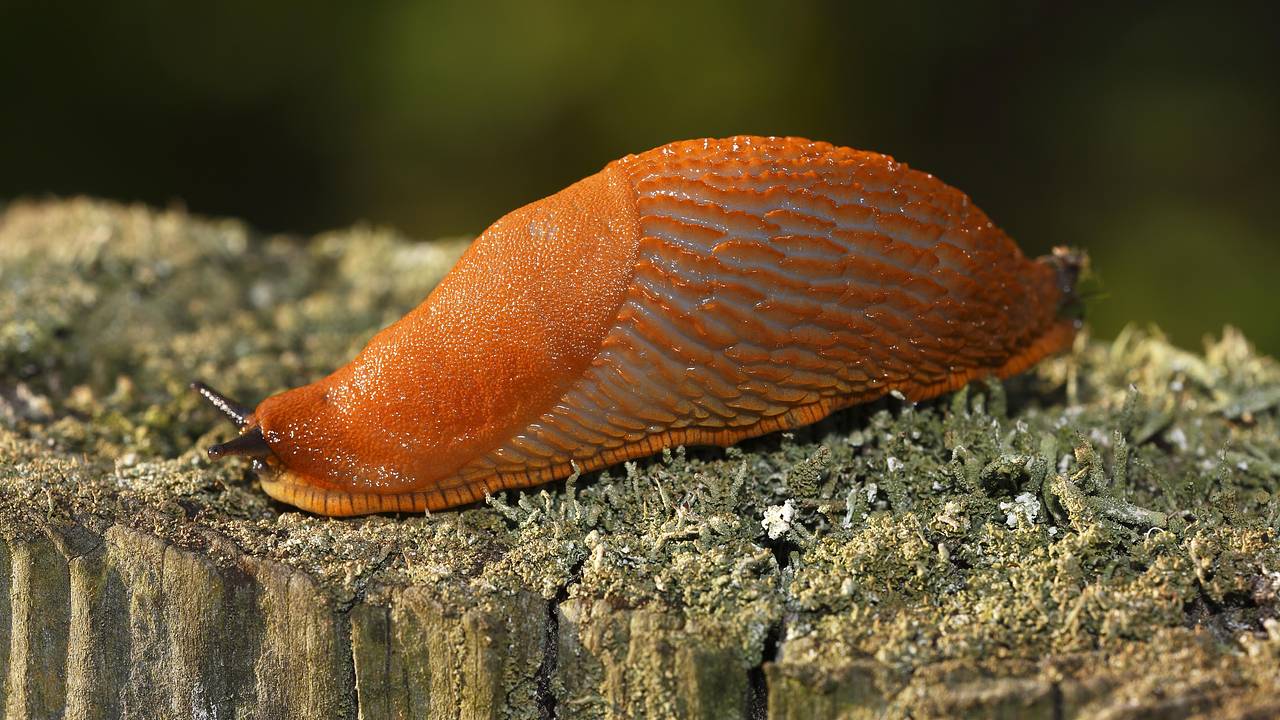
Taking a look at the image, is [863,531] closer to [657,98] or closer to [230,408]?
[230,408]

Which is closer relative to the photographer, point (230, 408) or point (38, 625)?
point (38, 625)

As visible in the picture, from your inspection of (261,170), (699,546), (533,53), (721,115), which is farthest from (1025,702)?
(261,170)

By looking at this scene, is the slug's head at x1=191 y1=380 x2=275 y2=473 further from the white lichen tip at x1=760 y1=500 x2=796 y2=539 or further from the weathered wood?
the white lichen tip at x1=760 y1=500 x2=796 y2=539

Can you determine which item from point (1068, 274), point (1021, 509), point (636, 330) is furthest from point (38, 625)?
point (1068, 274)

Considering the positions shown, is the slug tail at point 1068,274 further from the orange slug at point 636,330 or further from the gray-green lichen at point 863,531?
the orange slug at point 636,330

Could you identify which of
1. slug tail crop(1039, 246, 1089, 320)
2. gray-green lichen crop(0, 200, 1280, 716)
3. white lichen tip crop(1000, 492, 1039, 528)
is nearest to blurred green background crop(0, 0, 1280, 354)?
gray-green lichen crop(0, 200, 1280, 716)

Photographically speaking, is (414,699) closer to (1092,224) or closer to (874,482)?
(874,482)

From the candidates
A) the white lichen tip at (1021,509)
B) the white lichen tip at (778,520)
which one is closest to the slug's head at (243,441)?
the white lichen tip at (778,520)
